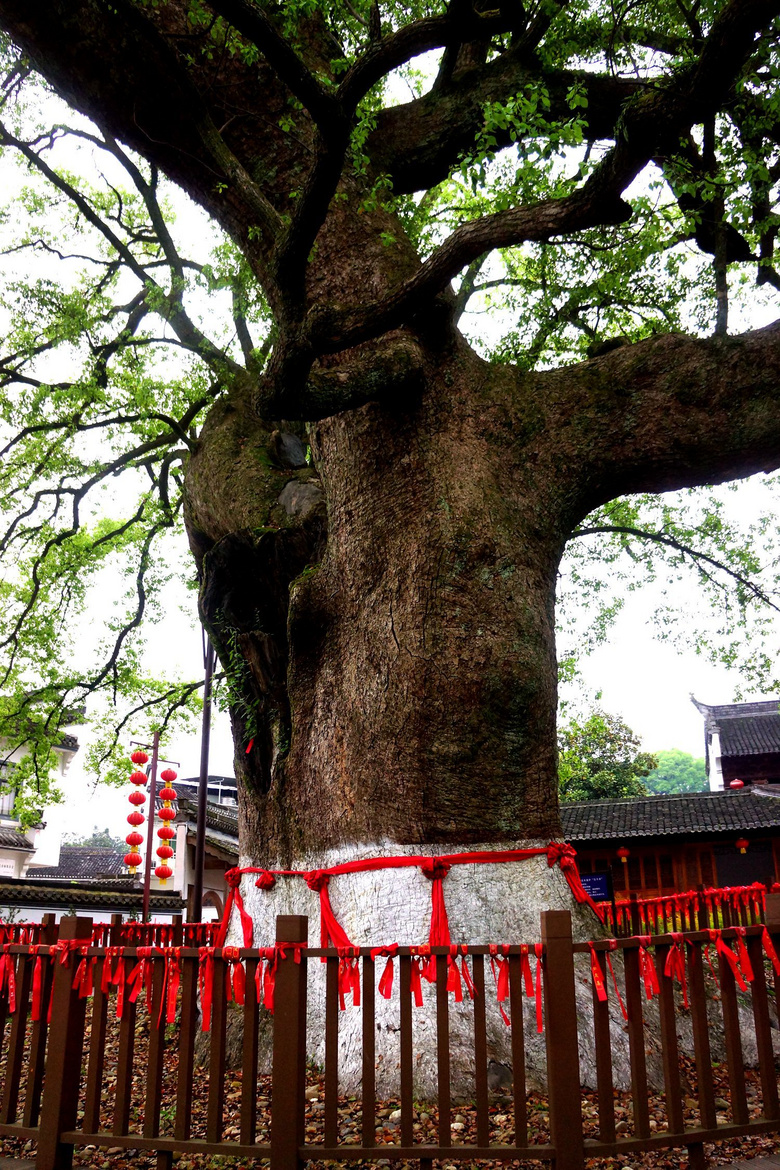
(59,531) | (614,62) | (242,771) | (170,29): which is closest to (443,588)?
(242,771)

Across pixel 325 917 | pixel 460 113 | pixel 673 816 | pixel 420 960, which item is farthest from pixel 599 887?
pixel 420 960

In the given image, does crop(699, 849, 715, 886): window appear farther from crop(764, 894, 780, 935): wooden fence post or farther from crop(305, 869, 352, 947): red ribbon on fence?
crop(764, 894, 780, 935): wooden fence post

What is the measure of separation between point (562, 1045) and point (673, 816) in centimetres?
1702

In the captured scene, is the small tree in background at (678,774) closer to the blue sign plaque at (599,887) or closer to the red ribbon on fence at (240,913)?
the blue sign plaque at (599,887)

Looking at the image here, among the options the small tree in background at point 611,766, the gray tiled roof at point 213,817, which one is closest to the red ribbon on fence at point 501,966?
the gray tiled roof at point 213,817

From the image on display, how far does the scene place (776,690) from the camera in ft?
34.8

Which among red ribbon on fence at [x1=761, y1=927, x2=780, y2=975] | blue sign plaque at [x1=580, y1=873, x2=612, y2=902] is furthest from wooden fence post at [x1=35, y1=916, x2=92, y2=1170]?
blue sign plaque at [x1=580, y1=873, x2=612, y2=902]

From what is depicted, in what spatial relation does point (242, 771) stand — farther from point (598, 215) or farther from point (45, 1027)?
point (598, 215)

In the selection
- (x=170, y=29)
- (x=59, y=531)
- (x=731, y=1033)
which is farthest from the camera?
(x=59, y=531)

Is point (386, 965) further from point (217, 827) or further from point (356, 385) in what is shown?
point (217, 827)

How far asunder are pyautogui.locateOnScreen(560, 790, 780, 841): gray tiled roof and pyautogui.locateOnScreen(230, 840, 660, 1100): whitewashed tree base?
13217 mm

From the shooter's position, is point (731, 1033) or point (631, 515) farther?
point (631, 515)

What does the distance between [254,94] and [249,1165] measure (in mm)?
7862

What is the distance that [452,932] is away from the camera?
4.67 metres
